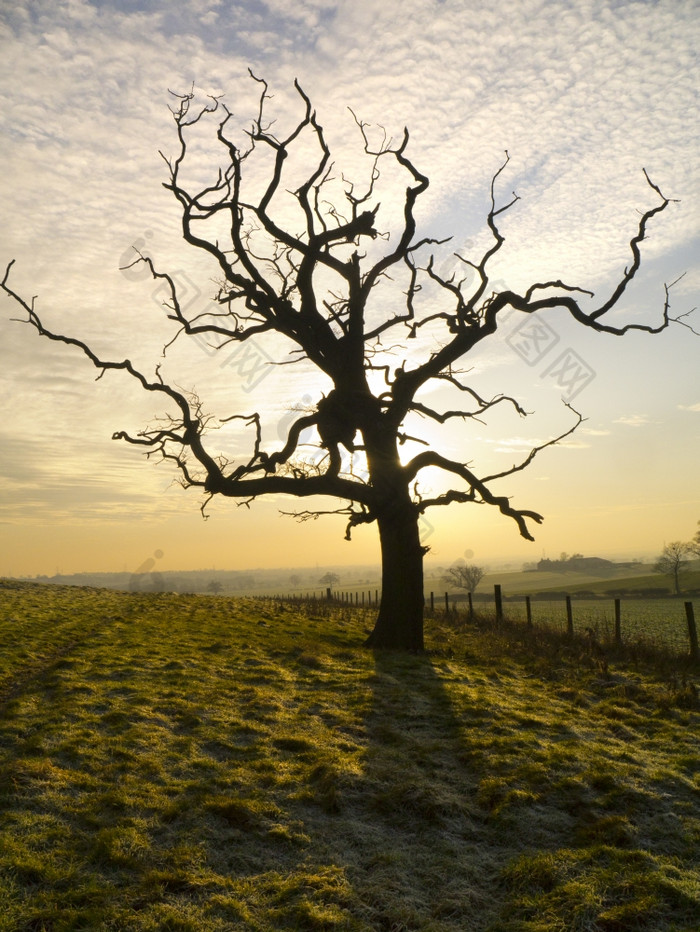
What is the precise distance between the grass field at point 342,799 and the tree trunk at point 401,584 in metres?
3.29

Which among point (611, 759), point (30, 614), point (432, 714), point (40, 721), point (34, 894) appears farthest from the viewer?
point (30, 614)

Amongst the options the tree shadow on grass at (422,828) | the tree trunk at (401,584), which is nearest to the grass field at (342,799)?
the tree shadow on grass at (422,828)

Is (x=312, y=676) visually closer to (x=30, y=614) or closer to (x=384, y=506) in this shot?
(x=384, y=506)

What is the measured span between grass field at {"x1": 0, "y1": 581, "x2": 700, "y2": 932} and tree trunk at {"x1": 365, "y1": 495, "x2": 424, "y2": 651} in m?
3.29

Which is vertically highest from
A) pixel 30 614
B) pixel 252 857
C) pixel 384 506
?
pixel 384 506

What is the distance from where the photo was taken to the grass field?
5305 mm

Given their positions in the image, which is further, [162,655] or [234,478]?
[234,478]

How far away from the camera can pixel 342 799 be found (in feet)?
24.1

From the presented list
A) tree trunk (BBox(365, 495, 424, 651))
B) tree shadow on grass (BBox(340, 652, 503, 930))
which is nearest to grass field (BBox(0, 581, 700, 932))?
tree shadow on grass (BBox(340, 652, 503, 930))

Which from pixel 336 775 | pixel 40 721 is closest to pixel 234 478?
pixel 40 721

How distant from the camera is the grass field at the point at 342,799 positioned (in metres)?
5.30

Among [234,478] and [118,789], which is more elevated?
[234,478]

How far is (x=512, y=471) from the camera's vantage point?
712 inches

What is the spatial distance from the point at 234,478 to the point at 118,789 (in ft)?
36.8
